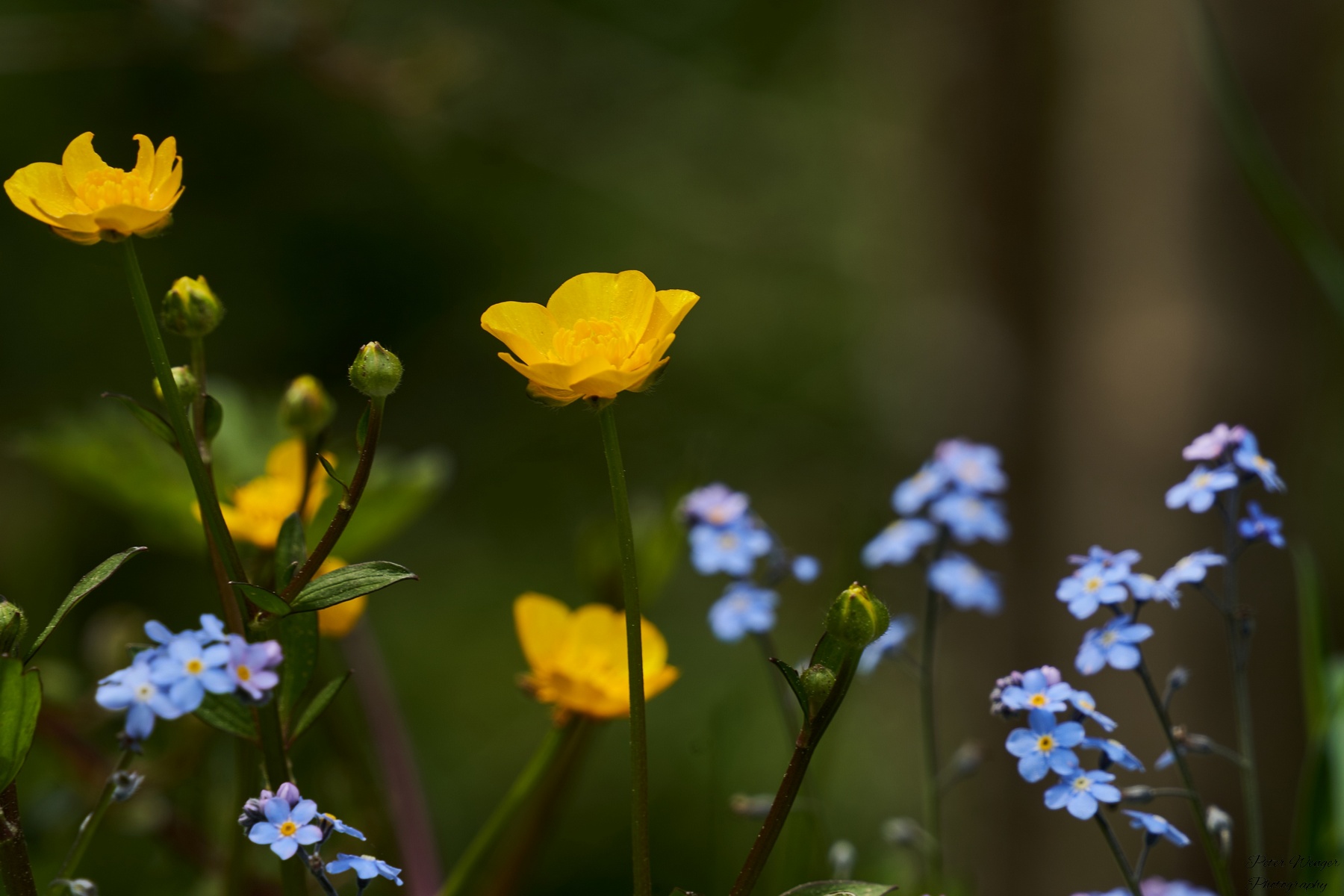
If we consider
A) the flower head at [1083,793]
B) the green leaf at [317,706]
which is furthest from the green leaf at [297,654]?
the flower head at [1083,793]

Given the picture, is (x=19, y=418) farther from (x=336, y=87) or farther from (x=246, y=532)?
(x=246, y=532)

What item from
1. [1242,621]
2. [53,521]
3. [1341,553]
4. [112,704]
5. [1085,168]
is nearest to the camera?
[112,704]

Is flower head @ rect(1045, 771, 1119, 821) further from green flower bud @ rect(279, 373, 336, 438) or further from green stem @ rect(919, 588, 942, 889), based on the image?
green flower bud @ rect(279, 373, 336, 438)

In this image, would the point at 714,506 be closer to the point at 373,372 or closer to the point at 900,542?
the point at 900,542

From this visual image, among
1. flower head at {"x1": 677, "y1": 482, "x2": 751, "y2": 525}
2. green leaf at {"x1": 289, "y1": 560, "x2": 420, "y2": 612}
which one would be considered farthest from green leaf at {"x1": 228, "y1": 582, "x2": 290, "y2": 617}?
flower head at {"x1": 677, "y1": 482, "x2": 751, "y2": 525}

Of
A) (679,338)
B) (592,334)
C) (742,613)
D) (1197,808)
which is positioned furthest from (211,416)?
(679,338)

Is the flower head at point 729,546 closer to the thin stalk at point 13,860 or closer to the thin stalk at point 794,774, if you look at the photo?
the thin stalk at point 794,774

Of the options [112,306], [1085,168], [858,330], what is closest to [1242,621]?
[1085,168]
